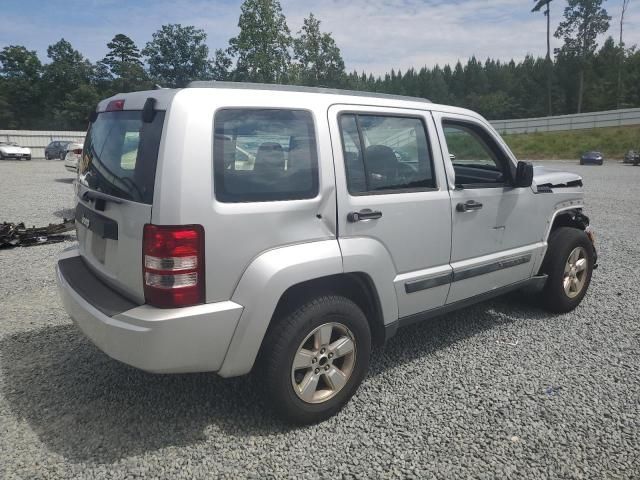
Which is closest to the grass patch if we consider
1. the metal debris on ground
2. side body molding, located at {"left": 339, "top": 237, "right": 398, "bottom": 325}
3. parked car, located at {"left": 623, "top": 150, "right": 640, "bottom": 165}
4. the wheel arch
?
parked car, located at {"left": 623, "top": 150, "right": 640, "bottom": 165}

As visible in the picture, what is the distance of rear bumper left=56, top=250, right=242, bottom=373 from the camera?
7.63ft

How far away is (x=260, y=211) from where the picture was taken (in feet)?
8.20

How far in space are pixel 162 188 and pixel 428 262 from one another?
1866 millimetres

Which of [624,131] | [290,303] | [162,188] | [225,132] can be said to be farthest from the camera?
[624,131]

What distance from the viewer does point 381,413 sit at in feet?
9.76

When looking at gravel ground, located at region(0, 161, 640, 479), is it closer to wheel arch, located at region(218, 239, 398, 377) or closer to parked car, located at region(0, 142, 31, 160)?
wheel arch, located at region(218, 239, 398, 377)

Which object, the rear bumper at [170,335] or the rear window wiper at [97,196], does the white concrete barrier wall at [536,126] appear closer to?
the rear window wiper at [97,196]

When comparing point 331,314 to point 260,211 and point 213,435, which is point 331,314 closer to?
point 260,211

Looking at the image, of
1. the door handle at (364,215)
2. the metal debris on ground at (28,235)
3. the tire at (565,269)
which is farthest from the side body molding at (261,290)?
the metal debris on ground at (28,235)

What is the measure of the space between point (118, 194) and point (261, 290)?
0.96 metres

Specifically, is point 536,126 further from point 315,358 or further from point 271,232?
point 271,232

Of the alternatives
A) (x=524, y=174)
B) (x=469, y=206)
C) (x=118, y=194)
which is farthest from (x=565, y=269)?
(x=118, y=194)

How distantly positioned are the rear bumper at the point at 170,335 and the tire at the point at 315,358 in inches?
11.6

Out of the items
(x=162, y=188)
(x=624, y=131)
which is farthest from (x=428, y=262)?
(x=624, y=131)
